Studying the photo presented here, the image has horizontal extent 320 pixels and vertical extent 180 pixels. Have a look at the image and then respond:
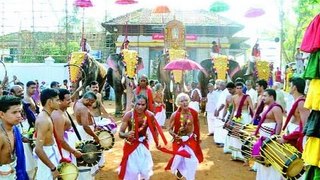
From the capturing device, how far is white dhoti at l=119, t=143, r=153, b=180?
21.1 feet

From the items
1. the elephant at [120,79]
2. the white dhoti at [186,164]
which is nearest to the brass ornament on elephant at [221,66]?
the elephant at [120,79]

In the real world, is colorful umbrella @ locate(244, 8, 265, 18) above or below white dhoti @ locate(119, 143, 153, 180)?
above

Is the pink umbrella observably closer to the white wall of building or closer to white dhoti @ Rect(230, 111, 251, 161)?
white dhoti @ Rect(230, 111, 251, 161)

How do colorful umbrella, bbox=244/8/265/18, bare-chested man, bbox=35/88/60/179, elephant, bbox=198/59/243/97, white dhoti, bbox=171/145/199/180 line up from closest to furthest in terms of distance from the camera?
bare-chested man, bbox=35/88/60/179 < white dhoti, bbox=171/145/199/180 < elephant, bbox=198/59/243/97 < colorful umbrella, bbox=244/8/265/18

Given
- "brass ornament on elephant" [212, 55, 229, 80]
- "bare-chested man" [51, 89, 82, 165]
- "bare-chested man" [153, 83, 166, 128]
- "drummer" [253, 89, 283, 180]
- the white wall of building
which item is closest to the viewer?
"bare-chested man" [51, 89, 82, 165]

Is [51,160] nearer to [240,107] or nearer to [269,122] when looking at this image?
[269,122]

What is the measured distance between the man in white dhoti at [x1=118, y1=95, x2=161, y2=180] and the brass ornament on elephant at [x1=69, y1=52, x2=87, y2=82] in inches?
362

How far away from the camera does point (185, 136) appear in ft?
22.8

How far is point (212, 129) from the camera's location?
40.8 feet

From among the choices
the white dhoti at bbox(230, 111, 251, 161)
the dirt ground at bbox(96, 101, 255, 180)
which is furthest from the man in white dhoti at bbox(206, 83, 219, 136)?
the white dhoti at bbox(230, 111, 251, 161)

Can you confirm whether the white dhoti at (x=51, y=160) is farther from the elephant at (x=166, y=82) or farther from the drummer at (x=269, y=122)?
the elephant at (x=166, y=82)

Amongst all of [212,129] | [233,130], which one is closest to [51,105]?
[233,130]

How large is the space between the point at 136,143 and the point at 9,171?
276 centimetres

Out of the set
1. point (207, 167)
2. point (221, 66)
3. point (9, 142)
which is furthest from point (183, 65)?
point (9, 142)
